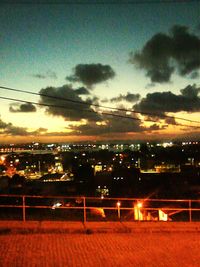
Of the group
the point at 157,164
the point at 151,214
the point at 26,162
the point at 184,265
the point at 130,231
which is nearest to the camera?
the point at 184,265

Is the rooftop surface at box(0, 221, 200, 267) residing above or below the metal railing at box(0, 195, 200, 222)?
above

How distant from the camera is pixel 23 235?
10.7m

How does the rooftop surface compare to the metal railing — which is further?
the metal railing

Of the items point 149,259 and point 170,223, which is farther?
point 170,223

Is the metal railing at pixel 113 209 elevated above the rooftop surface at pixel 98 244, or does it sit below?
below

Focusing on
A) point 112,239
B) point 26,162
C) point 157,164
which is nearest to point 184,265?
point 112,239

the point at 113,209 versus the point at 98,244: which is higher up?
the point at 98,244

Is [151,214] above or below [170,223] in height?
below

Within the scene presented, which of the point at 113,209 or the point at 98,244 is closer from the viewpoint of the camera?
the point at 98,244

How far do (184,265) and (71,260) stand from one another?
2526 mm

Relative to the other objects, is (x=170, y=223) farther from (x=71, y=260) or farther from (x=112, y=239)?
(x=71, y=260)

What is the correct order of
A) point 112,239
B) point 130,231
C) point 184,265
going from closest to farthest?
point 184,265 → point 112,239 → point 130,231

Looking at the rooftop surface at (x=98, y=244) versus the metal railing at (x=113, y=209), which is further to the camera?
the metal railing at (x=113, y=209)

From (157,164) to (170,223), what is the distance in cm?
6262
